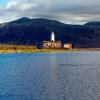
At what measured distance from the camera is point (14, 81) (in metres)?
64.9

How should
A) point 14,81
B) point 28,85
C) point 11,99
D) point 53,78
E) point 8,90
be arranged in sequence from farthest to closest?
point 53,78, point 14,81, point 28,85, point 8,90, point 11,99

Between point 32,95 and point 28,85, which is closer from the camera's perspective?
point 32,95

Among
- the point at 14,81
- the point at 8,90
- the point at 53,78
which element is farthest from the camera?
the point at 53,78

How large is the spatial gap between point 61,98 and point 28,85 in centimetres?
1240

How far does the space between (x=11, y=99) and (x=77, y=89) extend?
11988 mm

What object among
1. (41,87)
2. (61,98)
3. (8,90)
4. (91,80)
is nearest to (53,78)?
(91,80)

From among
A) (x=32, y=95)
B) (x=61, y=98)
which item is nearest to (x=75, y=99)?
(x=61, y=98)

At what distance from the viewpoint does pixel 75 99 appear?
1876 inches

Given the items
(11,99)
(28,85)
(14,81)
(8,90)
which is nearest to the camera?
(11,99)

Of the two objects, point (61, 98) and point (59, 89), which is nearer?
point (61, 98)

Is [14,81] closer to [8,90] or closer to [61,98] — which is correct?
[8,90]

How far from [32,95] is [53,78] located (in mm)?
19044

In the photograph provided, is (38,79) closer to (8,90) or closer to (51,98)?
(8,90)

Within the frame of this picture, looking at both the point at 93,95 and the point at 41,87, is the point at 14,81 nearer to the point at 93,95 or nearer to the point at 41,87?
the point at 41,87
